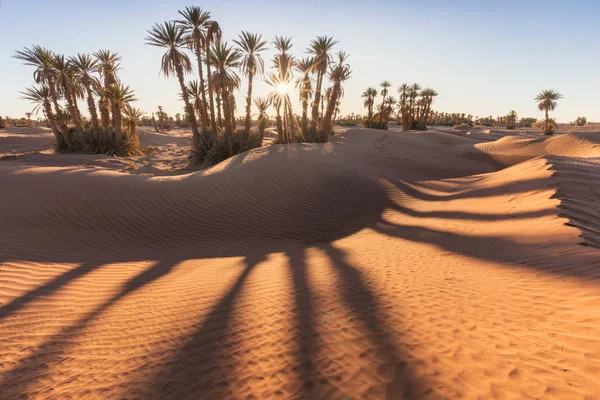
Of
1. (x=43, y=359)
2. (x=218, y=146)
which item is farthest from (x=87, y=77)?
(x=43, y=359)

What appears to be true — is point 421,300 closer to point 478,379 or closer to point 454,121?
point 478,379

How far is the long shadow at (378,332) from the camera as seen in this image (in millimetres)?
2391

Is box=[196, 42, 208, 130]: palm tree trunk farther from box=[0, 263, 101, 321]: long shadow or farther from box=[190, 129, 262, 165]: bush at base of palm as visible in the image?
box=[0, 263, 101, 321]: long shadow

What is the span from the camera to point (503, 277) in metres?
4.17

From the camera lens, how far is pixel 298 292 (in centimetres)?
418

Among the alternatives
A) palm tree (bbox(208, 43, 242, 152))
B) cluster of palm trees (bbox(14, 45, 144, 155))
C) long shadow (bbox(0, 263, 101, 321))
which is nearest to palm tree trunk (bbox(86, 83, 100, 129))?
cluster of palm trees (bbox(14, 45, 144, 155))

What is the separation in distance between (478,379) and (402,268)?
2564mm

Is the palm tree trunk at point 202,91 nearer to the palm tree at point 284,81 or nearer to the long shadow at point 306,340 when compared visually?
the palm tree at point 284,81

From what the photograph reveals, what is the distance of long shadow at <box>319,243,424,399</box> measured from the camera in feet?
7.84

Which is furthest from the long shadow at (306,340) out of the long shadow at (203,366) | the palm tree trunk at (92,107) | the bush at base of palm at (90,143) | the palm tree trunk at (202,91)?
the palm tree trunk at (92,107)

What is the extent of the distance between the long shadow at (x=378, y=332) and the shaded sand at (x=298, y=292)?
19 millimetres

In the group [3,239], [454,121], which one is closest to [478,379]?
[3,239]

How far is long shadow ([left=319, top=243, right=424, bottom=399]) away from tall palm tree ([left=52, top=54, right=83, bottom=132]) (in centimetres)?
2526

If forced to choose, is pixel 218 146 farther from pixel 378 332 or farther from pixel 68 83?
pixel 378 332
